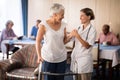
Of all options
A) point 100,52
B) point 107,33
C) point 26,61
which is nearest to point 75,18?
point 107,33

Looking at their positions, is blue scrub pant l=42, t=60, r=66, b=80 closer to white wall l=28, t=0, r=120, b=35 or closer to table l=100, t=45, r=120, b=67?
table l=100, t=45, r=120, b=67

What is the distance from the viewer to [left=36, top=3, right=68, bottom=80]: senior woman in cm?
238

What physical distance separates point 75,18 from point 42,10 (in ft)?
3.59

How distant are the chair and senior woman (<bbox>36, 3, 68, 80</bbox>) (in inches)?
32.0

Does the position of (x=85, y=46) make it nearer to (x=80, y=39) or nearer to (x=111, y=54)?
(x=80, y=39)

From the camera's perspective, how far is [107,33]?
4902 millimetres

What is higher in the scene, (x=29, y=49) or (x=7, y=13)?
(x=7, y=13)

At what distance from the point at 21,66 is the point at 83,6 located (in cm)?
310

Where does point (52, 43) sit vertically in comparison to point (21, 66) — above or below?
above

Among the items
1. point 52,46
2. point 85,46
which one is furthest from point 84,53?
point 52,46

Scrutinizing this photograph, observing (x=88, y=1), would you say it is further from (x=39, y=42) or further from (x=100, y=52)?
(x=39, y=42)

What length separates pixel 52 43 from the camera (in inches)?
93.4

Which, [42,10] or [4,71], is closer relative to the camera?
[4,71]

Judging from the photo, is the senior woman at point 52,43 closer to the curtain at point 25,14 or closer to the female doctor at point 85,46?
the female doctor at point 85,46
